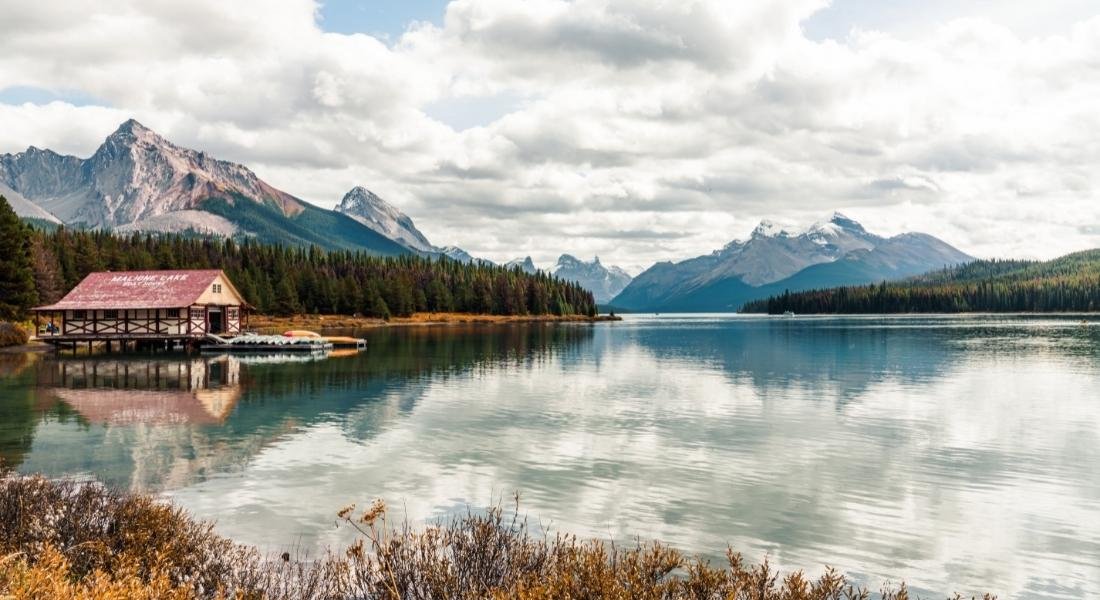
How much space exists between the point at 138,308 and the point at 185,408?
5867 centimetres

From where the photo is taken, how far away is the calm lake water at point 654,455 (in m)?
17.6

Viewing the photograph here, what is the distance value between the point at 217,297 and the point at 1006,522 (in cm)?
9402

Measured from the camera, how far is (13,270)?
3381 inches

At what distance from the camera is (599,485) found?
74.3 feet

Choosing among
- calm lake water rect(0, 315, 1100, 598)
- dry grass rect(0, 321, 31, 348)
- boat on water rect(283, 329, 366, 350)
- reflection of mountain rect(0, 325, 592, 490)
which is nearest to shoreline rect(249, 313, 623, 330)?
boat on water rect(283, 329, 366, 350)

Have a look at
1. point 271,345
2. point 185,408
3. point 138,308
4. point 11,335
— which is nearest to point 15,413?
point 185,408

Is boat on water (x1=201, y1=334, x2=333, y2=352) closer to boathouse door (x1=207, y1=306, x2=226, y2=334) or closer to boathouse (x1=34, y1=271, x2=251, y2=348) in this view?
boathouse (x1=34, y1=271, x2=251, y2=348)

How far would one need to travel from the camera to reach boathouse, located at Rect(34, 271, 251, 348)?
87.8 meters

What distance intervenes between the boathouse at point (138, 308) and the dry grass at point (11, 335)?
7.43ft

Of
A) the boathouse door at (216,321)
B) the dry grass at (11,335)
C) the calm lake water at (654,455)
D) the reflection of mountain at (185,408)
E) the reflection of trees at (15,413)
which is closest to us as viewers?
the calm lake water at (654,455)

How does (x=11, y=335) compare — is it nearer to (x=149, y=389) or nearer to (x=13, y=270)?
(x=13, y=270)

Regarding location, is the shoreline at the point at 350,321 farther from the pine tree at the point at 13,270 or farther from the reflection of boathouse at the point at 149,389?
the reflection of boathouse at the point at 149,389

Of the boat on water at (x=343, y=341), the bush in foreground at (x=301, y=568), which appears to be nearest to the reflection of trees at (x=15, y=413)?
the bush in foreground at (x=301, y=568)

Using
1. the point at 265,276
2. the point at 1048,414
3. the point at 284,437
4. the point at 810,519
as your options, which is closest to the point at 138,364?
the point at 284,437
